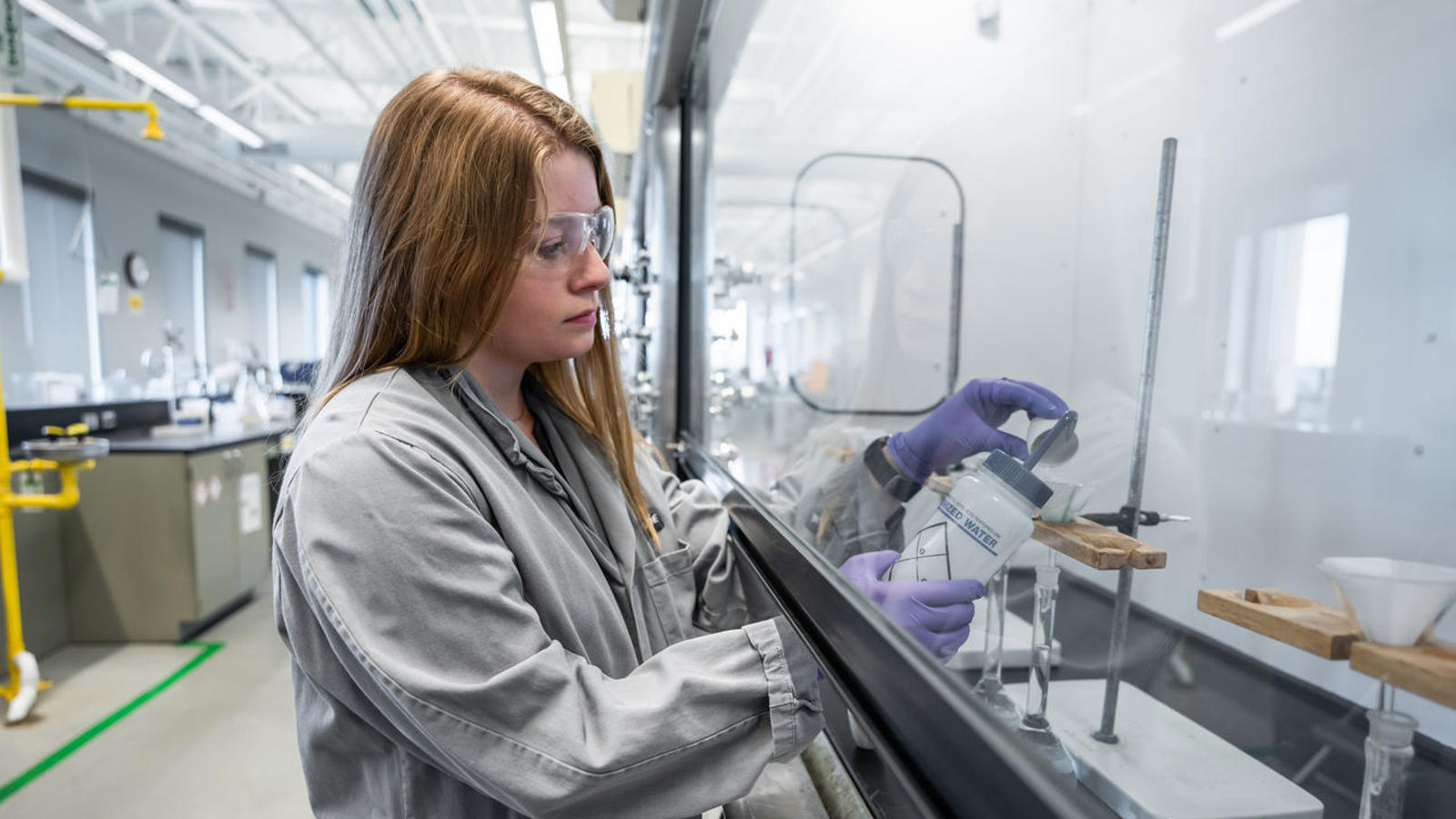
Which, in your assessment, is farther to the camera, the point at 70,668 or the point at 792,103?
the point at 70,668

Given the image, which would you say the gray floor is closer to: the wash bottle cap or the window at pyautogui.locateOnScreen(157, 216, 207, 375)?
the wash bottle cap

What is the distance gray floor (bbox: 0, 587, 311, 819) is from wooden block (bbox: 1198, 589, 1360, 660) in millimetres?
2234

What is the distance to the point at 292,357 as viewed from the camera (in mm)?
9109

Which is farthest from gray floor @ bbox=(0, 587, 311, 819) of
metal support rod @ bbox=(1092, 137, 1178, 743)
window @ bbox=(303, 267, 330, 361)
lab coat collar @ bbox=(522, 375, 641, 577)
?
window @ bbox=(303, 267, 330, 361)

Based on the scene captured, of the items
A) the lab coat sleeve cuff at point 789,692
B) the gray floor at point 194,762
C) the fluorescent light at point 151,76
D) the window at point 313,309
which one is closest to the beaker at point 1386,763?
the lab coat sleeve cuff at point 789,692

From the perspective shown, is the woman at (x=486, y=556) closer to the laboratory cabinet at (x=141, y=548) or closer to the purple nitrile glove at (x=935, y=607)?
the purple nitrile glove at (x=935, y=607)

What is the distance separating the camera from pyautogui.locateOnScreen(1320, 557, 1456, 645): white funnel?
0.94 feet

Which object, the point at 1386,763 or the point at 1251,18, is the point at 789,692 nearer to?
the point at 1386,763

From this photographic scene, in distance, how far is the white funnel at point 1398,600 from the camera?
288 mm

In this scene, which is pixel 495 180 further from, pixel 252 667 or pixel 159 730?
pixel 252 667

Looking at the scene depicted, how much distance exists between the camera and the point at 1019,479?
49cm

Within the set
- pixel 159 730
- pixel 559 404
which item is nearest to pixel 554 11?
pixel 559 404

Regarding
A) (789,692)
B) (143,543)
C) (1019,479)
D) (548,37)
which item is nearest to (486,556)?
(789,692)

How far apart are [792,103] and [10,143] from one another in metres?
3.10
